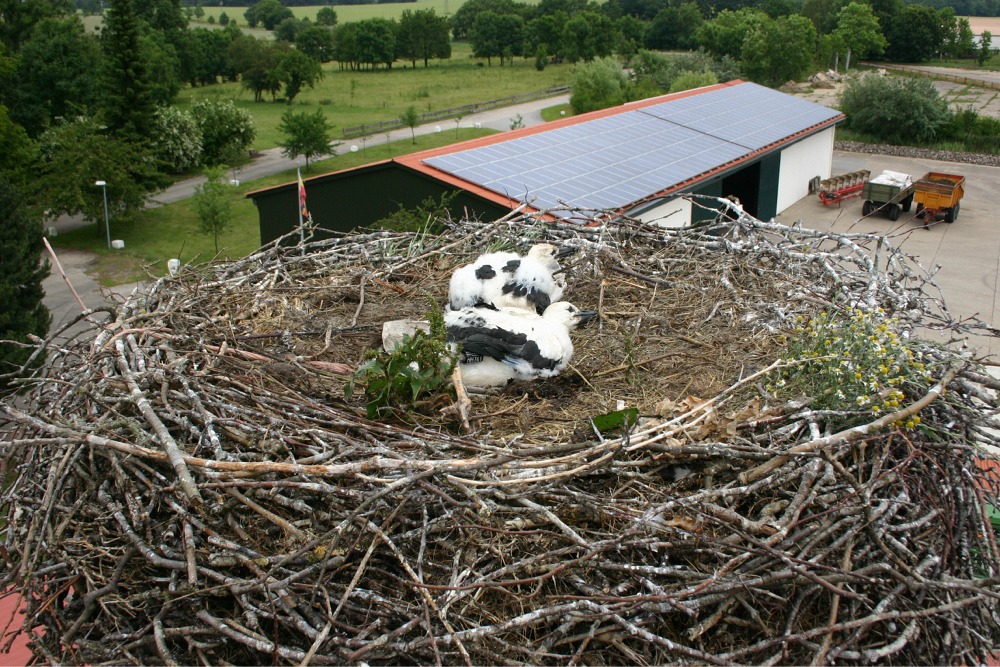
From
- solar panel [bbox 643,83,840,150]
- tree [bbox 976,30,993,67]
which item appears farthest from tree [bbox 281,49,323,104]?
tree [bbox 976,30,993,67]

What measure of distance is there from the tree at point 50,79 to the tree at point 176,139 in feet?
16.7

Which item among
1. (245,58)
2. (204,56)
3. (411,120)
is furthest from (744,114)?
(204,56)

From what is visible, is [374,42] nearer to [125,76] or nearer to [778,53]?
[778,53]

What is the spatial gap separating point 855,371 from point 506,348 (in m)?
2.21

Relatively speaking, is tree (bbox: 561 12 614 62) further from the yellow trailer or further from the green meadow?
the yellow trailer

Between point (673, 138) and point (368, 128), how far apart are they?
30.3m

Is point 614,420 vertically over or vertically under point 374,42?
under

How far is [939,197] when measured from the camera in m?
25.6

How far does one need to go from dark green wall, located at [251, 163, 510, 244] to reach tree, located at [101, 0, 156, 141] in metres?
19.0

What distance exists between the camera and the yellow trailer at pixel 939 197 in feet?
83.7

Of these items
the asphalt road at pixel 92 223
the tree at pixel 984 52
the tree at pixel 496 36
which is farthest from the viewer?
the tree at pixel 496 36

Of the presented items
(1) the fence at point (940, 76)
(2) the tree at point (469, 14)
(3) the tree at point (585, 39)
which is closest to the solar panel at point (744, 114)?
(1) the fence at point (940, 76)

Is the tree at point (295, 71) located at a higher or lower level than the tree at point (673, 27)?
lower

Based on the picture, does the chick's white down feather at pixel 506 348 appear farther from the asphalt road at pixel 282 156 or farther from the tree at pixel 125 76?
the tree at pixel 125 76
